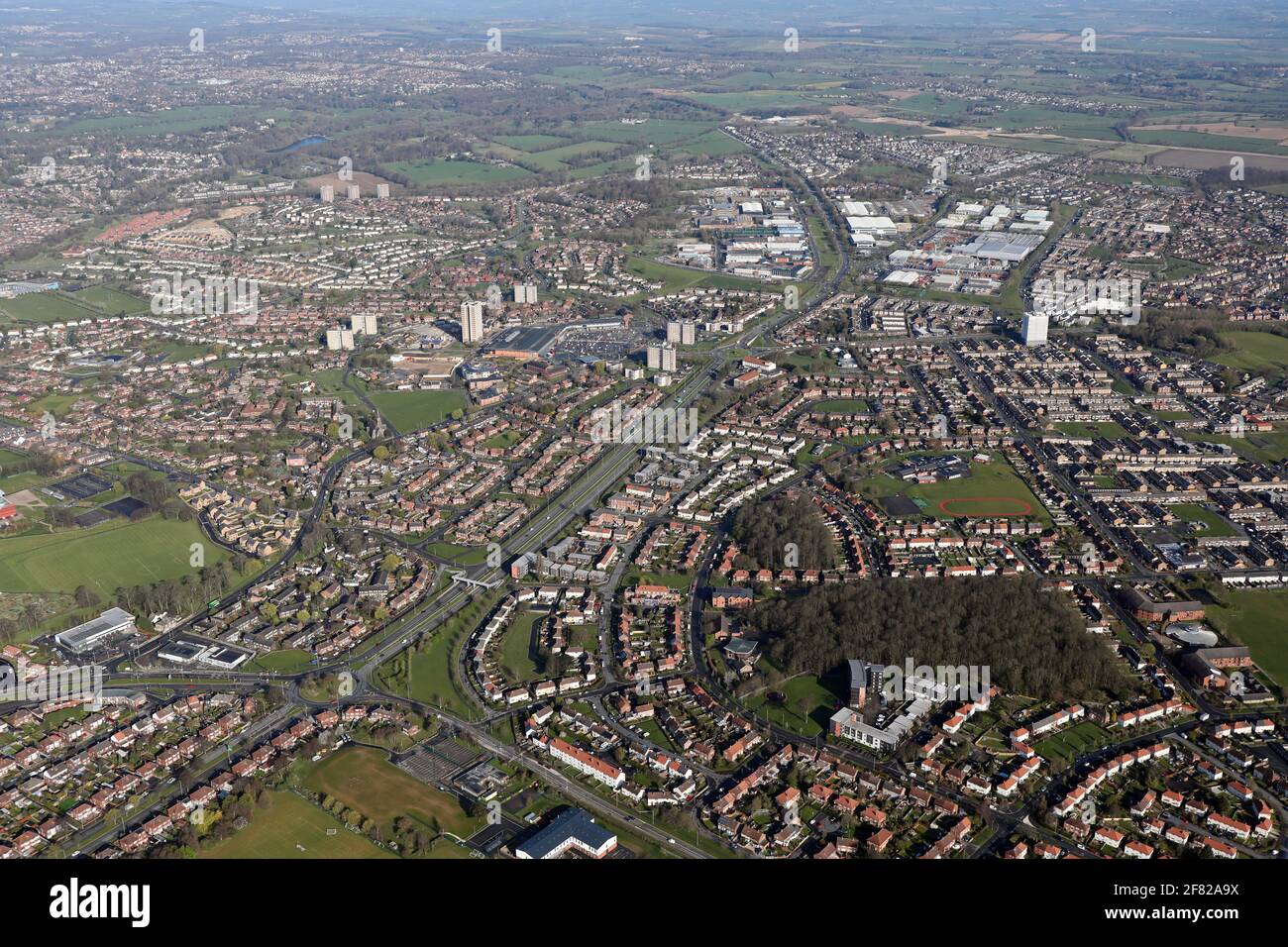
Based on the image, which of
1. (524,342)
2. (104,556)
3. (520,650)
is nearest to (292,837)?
(520,650)

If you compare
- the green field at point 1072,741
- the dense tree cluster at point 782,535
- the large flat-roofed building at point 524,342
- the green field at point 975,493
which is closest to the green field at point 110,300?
the large flat-roofed building at point 524,342

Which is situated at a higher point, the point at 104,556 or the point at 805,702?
the point at 104,556

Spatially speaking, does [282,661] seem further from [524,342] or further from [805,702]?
[524,342]

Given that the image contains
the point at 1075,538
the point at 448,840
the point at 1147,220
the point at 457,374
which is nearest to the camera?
the point at 448,840

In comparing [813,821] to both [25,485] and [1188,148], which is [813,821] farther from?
[1188,148]

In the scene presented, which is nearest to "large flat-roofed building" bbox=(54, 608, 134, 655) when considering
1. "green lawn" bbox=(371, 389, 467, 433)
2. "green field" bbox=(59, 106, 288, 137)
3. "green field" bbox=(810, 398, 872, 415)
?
"green lawn" bbox=(371, 389, 467, 433)
